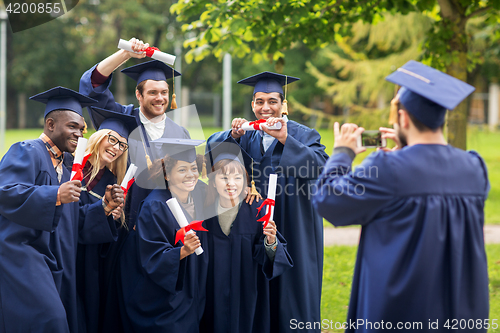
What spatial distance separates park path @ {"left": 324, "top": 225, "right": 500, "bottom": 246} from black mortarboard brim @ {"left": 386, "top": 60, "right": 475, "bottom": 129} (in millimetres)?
6229

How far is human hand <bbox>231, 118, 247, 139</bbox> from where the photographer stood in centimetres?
354

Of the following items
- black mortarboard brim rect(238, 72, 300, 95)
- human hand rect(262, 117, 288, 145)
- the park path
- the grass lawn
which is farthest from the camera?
the park path

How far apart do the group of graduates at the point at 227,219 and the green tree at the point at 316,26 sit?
4.43 ft

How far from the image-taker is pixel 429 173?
217 cm

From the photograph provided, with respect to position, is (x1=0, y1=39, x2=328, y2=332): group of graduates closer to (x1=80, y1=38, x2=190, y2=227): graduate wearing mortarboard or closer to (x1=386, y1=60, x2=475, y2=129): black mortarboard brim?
(x1=80, y1=38, x2=190, y2=227): graduate wearing mortarboard

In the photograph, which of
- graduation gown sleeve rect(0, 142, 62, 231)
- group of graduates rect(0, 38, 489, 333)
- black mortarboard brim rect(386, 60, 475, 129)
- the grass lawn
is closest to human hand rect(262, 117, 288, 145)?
group of graduates rect(0, 38, 489, 333)

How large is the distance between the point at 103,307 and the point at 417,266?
2.45m

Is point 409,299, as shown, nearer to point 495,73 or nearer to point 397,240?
point 397,240

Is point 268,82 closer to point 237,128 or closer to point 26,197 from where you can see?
point 237,128

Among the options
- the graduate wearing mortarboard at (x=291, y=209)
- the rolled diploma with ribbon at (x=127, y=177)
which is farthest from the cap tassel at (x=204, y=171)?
the rolled diploma with ribbon at (x=127, y=177)

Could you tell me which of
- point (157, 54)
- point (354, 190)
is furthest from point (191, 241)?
point (157, 54)

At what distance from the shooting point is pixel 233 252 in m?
3.49

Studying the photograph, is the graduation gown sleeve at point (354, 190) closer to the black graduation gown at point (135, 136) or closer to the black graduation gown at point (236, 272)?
the black graduation gown at point (236, 272)

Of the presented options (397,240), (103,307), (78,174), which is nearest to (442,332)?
(397,240)
